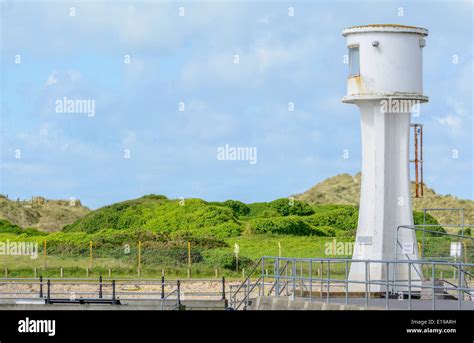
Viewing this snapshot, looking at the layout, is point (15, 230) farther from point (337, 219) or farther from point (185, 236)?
point (337, 219)

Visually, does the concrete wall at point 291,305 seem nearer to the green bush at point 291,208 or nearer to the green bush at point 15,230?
the green bush at point 15,230

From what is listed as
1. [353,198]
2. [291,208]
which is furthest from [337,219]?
[353,198]

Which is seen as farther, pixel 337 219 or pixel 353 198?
pixel 353 198

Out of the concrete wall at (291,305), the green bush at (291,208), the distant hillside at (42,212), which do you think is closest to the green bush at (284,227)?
the green bush at (291,208)

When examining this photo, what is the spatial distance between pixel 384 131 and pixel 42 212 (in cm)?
5116

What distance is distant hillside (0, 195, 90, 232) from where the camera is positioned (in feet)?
275

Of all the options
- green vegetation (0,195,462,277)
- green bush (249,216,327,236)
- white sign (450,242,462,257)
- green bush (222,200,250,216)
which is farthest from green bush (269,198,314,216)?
white sign (450,242,462,257)

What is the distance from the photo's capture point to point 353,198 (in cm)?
9181

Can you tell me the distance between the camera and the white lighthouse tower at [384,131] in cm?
3816
